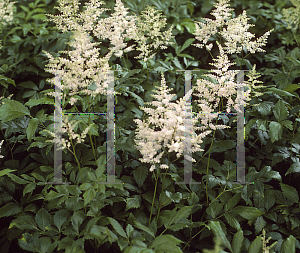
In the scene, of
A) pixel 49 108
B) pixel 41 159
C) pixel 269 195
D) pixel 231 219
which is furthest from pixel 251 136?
pixel 49 108

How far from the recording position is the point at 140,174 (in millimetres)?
1995

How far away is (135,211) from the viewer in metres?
1.95

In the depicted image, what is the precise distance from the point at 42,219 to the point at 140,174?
0.71 metres

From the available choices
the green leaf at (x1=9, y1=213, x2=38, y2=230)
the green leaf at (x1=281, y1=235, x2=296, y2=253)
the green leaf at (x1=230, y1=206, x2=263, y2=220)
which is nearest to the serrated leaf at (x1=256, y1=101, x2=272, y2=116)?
the green leaf at (x1=230, y1=206, x2=263, y2=220)

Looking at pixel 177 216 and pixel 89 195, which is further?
pixel 177 216

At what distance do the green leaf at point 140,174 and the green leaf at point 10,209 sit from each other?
821 mm

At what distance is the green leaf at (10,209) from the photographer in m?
1.85

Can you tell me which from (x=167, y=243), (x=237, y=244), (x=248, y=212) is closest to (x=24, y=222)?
(x=167, y=243)

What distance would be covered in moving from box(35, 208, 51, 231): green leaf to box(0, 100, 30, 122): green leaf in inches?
27.9

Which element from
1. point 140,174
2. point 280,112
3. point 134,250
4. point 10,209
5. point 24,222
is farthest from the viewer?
point 280,112

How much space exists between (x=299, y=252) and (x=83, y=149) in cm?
176

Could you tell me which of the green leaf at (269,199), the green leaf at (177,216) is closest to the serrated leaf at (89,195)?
the green leaf at (177,216)

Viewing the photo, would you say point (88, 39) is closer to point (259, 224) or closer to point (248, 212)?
point (248, 212)

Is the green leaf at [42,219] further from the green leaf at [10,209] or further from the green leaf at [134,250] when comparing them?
the green leaf at [134,250]
